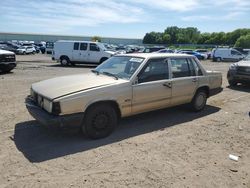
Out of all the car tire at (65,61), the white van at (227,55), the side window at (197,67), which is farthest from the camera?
the white van at (227,55)

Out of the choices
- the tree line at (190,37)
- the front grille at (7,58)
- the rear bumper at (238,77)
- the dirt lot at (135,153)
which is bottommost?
the dirt lot at (135,153)

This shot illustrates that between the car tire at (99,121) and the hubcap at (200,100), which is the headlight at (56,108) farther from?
the hubcap at (200,100)

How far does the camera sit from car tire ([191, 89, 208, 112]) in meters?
7.09

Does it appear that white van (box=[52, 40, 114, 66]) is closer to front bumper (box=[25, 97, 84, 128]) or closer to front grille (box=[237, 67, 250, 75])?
front grille (box=[237, 67, 250, 75])

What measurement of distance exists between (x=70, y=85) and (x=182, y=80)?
2732mm

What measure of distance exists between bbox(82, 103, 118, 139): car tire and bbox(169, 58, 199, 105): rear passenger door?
178 centimetres

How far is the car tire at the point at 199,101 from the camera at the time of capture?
7.09m

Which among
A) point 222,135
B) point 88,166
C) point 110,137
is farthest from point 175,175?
point 222,135

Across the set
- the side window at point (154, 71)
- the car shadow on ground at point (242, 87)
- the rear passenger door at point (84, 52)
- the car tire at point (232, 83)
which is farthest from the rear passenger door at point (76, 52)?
the side window at point (154, 71)

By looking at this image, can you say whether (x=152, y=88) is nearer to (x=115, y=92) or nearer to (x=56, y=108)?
(x=115, y=92)

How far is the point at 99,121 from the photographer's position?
5.14 m

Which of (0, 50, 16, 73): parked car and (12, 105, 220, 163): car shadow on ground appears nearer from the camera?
(12, 105, 220, 163): car shadow on ground

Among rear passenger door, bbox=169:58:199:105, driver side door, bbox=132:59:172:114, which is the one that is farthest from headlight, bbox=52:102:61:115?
rear passenger door, bbox=169:58:199:105

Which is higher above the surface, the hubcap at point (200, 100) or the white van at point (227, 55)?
the white van at point (227, 55)
